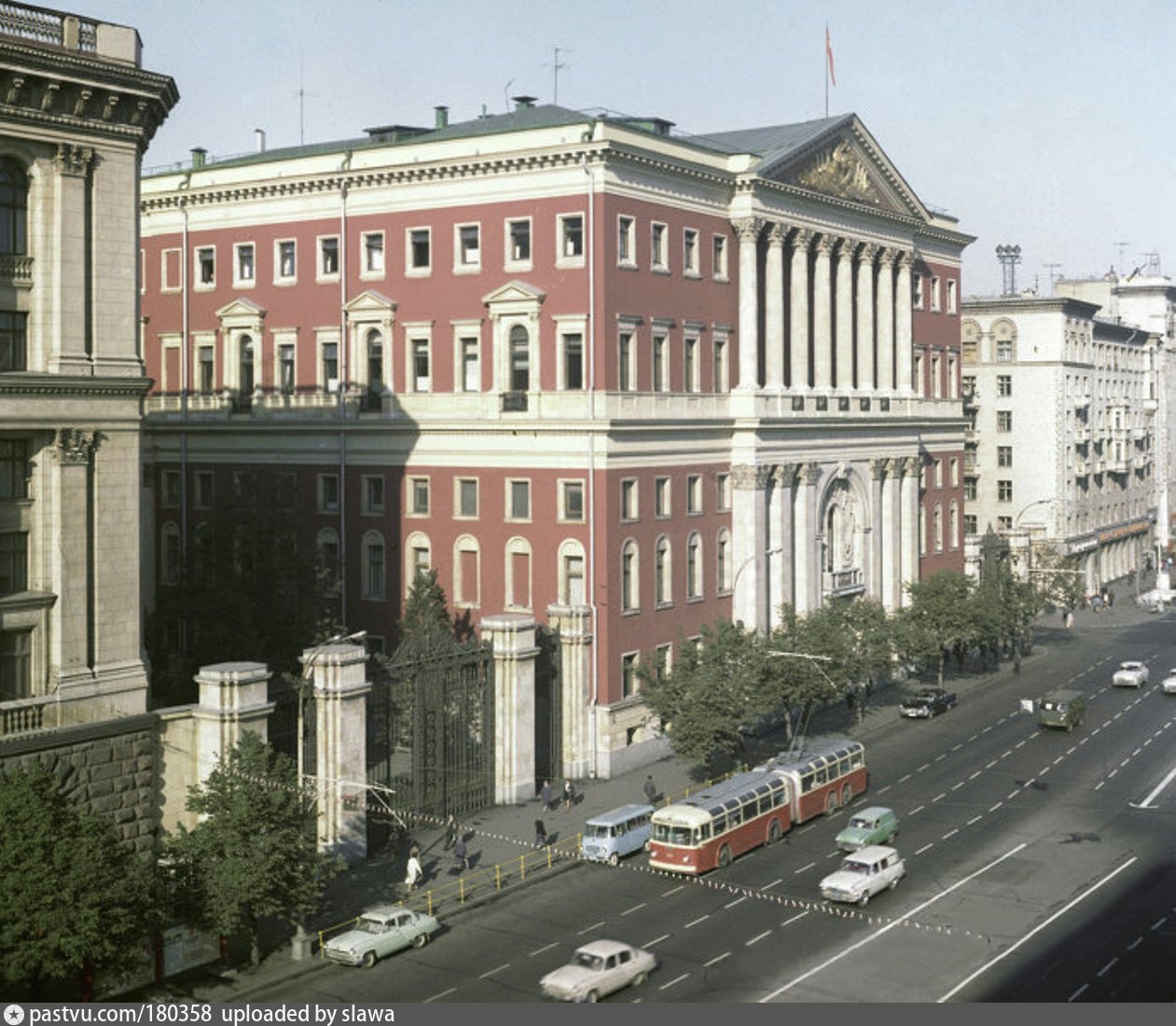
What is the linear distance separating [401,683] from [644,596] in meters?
A: 15.6

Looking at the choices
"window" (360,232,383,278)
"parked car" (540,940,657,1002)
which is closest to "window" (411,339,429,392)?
"window" (360,232,383,278)

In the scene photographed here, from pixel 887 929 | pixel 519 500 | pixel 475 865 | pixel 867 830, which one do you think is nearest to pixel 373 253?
pixel 519 500

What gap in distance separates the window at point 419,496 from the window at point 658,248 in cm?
1413

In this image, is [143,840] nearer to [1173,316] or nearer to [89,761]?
[89,761]

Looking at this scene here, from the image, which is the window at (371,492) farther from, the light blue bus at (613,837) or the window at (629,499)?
the light blue bus at (613,837)

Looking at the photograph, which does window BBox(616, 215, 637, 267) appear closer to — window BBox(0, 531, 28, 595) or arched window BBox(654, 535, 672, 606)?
arched window BBox(654, 535, 672, 606)

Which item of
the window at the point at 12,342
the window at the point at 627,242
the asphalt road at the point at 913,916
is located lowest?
the asphalt road at the point at 913,916

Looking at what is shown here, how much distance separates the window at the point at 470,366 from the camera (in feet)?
226

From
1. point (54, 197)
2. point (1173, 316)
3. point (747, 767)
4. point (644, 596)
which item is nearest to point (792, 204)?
point (644, 596)

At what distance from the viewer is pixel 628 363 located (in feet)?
219

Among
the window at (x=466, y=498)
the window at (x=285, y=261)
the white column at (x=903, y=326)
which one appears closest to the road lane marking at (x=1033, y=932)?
the window at (x=466, y=498)

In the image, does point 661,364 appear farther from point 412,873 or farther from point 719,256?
point 412,873

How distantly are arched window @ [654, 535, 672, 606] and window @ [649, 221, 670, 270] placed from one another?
12045mm

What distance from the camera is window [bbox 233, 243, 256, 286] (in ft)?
251
